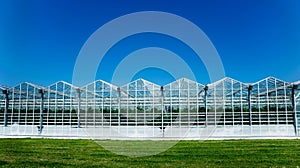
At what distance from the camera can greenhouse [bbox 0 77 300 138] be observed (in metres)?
26.0

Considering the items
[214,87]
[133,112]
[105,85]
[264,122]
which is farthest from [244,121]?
[105,85]

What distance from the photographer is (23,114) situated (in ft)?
99.6

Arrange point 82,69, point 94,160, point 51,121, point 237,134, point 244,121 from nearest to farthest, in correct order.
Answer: point 82,69, point 94,160, point 237,134, point 244,121, point 51,121

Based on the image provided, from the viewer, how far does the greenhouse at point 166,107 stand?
26.0 meters

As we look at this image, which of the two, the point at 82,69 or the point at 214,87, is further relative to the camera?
the point at 214,87

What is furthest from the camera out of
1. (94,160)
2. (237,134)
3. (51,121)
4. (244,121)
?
(51,121)

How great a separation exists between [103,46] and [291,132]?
19809mm

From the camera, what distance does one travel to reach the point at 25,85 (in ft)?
100

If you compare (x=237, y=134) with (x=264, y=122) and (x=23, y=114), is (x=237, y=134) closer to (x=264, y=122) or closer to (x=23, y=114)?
(x=264, y=122)

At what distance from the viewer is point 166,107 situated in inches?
1097

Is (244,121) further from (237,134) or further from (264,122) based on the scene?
(237,134)

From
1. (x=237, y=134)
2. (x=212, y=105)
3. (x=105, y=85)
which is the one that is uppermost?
(x=105, y=85)

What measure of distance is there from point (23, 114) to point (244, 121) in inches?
768

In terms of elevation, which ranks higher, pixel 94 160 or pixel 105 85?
pixel 105 85
